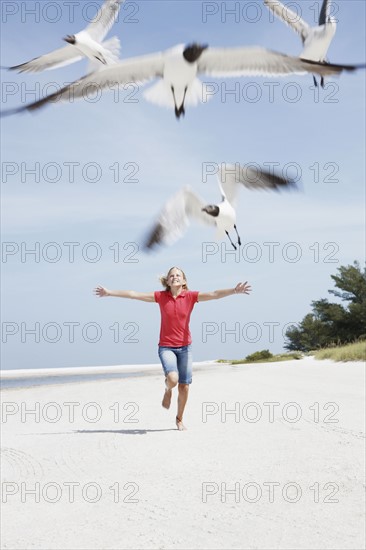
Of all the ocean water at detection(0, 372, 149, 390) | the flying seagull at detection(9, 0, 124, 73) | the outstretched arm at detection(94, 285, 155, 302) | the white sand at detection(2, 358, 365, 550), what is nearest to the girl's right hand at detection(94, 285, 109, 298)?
the outstretched arm at detection(94, 285, 155, 302)

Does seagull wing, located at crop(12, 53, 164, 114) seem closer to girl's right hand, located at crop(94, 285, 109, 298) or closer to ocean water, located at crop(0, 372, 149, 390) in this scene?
girl's right hand, located at crop(94, 285, 109, 298)

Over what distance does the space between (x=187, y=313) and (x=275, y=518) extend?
64.8 ft

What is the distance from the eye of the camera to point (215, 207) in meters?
1.50

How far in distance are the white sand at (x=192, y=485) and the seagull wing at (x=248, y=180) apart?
1601 cm

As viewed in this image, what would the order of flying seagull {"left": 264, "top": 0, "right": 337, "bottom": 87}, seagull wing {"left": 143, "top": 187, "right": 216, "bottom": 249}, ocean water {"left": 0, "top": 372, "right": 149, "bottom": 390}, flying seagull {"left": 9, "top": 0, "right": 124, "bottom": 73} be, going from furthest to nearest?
ocean water {"left": 0, "top": 372, "right": 149, "bottom": 390} < flying seagull {"left": 9, "top": 0, "right": 124, "bottom": 73} < flying seagull {"left": 264, "top": 0, "right": 337, "bottom": 87} < seagull wing {"left": 143, "top": 187, "right": 216, "bottom": 249}

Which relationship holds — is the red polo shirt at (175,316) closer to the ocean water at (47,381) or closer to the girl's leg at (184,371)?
the girl's leg at (184,371)

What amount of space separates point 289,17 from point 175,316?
867mm

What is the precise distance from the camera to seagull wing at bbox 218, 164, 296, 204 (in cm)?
149

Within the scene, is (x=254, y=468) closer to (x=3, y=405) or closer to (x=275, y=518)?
(x=275, y=518)

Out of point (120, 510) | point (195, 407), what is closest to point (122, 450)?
point (120, 510)

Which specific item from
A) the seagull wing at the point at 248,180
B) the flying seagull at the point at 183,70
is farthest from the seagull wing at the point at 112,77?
the seagull wing at the point at 248,180

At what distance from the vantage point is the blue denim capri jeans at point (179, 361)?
5.21 feet

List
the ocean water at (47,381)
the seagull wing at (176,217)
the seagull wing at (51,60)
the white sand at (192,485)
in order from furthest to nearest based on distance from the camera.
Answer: the ocean water at (47,381) → the white sand at (192,485) → the seagull wing at (51,60) → the seagull wing at (176,217)

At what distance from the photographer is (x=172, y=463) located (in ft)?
65.2
